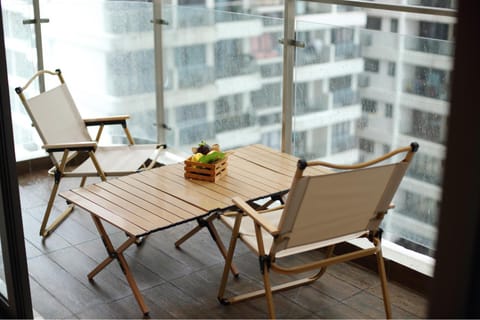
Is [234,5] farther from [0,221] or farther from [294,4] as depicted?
[0,221]

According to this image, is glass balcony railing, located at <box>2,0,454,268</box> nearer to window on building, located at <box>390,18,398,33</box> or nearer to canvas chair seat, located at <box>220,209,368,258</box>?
window on building, located at <box>390,18,398,33</box>

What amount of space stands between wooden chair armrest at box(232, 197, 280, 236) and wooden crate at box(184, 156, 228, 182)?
0.52 meters

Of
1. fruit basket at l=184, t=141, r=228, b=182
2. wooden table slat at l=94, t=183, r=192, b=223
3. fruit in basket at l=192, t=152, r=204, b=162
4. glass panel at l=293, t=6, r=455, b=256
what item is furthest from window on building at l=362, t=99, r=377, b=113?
wooden table slat at l=94, t=183, r=192, b=223

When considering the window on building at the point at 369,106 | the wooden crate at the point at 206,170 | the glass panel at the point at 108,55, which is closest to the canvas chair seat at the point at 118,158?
the wooden crate at the point at 206,170

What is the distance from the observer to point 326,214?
3172 millimetres

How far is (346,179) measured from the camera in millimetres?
3092

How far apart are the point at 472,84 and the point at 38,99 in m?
3.61

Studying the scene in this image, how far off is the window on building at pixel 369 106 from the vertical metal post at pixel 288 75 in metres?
0.55

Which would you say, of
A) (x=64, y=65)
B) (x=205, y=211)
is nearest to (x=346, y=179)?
(x=205, y=211)

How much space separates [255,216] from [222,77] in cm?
195

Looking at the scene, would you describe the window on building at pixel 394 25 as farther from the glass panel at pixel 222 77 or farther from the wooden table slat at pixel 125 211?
the wooden table slat at pixel 125 211

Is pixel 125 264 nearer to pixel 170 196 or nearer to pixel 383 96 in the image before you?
pixel 170 196

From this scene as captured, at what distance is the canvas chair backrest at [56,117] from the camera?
14.5ft

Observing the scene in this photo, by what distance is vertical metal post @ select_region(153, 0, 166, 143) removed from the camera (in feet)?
17.4
